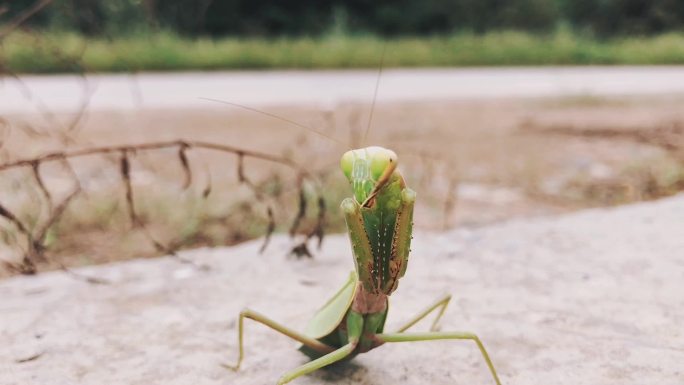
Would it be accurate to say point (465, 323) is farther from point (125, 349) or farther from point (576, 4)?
point (576, 4)

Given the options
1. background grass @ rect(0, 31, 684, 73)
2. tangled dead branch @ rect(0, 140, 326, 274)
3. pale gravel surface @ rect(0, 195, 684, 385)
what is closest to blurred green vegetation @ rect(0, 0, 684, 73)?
background grass @ rect(0, 31, 684, 73)

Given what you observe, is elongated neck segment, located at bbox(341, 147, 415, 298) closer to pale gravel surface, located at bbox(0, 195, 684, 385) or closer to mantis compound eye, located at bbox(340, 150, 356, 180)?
mantis compound eye, located at bbox(340, 150, 356, 180)

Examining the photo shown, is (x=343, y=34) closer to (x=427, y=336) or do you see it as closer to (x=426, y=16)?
(x=426, y=16)

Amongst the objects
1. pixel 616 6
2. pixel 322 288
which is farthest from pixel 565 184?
pixel 616 6

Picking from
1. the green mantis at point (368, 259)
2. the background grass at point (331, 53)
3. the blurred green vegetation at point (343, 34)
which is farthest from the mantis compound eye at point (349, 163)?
the background grass at point (331, 53)

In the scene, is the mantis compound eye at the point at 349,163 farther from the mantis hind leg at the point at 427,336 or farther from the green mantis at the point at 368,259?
the mantis hind leg at the point at 427,336

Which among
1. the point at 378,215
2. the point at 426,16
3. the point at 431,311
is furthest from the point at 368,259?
the point at 426,16
